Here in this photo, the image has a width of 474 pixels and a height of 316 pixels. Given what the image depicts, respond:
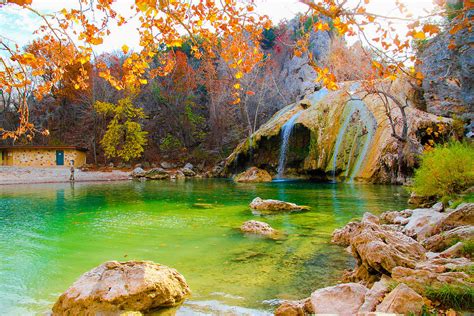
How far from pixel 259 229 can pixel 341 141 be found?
685 inches

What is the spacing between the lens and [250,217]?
35.9 ft

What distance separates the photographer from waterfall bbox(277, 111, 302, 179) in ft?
88.3

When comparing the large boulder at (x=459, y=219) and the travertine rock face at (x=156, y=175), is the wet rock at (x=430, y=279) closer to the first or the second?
the large boulder at (x=459, y=219)

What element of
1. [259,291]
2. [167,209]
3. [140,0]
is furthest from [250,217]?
[140,0]

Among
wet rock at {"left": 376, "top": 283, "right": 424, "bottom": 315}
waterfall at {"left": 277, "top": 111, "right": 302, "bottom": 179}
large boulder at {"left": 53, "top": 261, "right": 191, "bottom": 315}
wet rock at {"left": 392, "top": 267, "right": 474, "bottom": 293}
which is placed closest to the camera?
wet rock at {"left": 376, "top": 283, "right": 424, "bottom": 315}

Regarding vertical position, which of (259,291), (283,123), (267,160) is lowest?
(259,291)

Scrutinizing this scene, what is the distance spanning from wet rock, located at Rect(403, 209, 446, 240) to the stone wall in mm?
33980

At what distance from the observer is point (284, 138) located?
89.4 ft

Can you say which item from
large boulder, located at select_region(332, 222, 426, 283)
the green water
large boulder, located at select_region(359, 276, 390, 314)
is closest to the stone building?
the green water

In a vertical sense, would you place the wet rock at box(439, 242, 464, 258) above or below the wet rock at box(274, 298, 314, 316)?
above

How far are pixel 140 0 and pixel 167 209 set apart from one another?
10.5 m

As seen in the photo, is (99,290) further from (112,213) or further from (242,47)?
(112,213)

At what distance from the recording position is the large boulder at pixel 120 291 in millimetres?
4094

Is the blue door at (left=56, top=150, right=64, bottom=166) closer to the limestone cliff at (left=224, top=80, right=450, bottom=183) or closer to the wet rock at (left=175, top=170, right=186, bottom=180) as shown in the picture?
the wet rock at (left=175, top=170, right=186, bottom=180)
